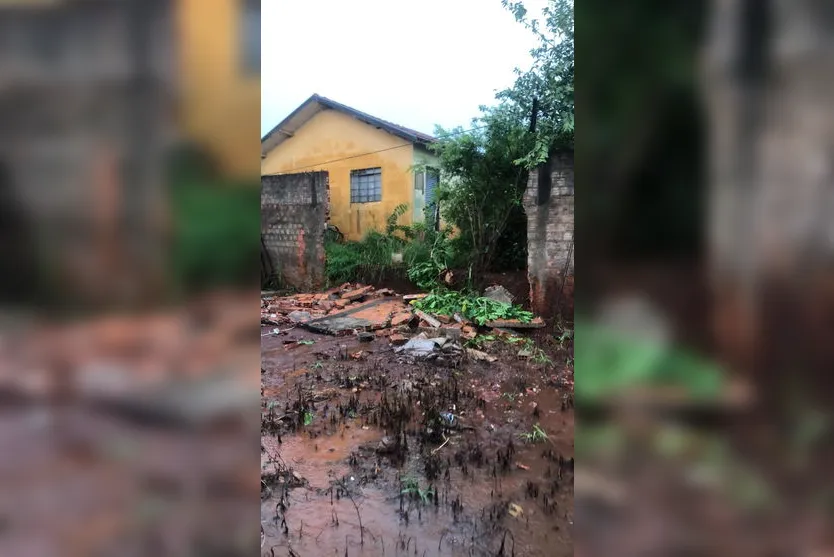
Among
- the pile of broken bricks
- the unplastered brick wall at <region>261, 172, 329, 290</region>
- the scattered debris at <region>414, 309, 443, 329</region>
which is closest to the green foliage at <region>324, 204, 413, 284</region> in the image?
the unplastered brick wall at <region>261, 172, 329, 290</region>

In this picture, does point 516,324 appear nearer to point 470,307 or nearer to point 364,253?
point 470,307

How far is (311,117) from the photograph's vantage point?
13.9 metres

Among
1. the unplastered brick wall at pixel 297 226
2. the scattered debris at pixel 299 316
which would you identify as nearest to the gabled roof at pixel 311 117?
the unplastered brick wall at pixel 297 226

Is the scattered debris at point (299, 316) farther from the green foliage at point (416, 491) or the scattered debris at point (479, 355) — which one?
the green foliage at point (416, 491)

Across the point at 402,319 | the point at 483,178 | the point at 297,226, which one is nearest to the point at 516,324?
the point at 402,319

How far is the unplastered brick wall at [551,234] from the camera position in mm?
6568

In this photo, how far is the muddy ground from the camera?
2234 millimetres

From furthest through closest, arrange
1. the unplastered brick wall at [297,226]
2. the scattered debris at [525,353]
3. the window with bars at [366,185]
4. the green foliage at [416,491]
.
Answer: the window with bars at [366,185] → the unplastered brick wall at [297,226] → the scattered debris at [525,353] → the green foliage at [416,491]
